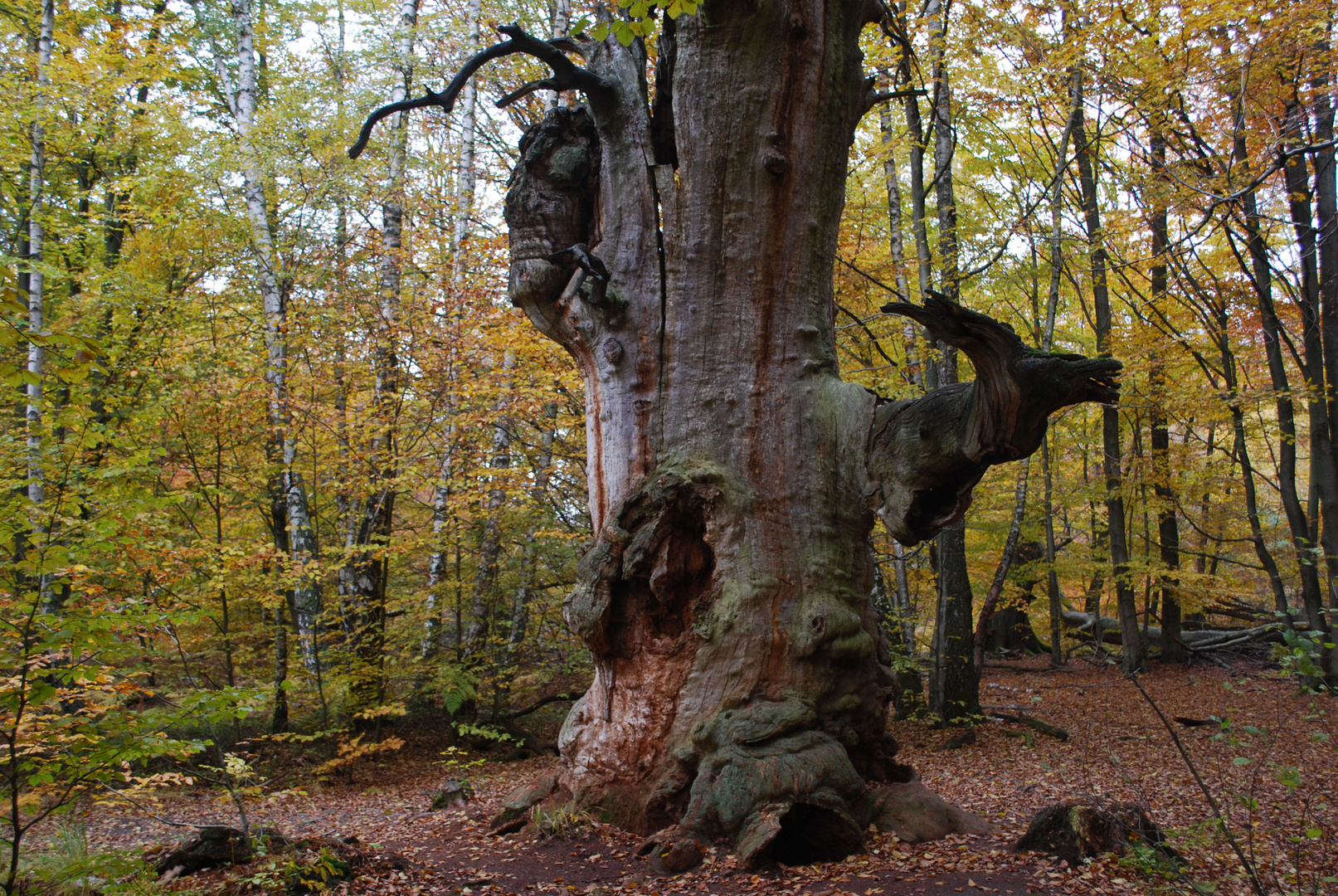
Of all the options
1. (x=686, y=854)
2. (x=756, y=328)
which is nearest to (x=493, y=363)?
(x=756, y=328)

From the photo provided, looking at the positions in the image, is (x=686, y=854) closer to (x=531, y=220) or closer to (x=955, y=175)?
(x=531, y=220)

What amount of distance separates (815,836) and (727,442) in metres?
2.07

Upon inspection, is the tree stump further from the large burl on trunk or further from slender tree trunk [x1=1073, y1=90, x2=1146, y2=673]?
slender tree trunk [x1=1073, y1=90, x2=1146, y2=673]

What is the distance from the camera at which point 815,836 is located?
3.59 meters

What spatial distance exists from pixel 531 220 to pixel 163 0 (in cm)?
1484

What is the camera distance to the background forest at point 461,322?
8.26 m

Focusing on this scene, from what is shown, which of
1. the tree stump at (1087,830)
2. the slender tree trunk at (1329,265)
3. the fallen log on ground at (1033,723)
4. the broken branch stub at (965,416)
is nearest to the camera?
the broken branch stub at (965,416)

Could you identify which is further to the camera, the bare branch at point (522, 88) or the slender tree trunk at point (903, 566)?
the slender tree trunk at point (903, 566)

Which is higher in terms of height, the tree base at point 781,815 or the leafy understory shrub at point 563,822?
the tree base at point 781,815

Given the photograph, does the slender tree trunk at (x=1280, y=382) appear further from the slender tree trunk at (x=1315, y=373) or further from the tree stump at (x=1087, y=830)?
the tree stump at (x=1087, y=830)

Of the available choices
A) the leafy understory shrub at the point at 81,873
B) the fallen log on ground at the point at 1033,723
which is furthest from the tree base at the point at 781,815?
the fallen log on ground at the point at 1033,723

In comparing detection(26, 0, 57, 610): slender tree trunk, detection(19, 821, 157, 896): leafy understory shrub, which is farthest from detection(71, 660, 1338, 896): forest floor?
detection(26, 0, 57, 610): slender tree trunk

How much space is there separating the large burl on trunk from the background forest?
299cm

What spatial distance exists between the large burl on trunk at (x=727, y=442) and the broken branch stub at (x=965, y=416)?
21mm
